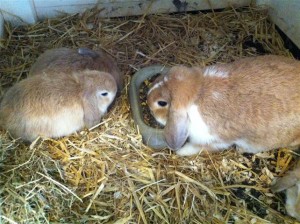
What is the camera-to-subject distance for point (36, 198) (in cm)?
239

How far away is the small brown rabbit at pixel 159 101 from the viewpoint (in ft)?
8.70

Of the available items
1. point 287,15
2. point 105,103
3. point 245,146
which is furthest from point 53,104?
point 287,15

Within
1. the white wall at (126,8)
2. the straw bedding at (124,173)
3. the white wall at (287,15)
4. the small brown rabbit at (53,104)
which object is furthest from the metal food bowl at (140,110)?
the white wall at (287,15)

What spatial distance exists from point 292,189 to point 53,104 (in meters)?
1.83

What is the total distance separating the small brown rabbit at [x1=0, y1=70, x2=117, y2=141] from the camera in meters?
2.61

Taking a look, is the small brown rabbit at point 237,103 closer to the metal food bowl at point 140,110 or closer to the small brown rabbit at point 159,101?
the small brown rabbit at point 159,101

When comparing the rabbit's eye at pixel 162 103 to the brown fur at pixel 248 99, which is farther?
the rabbit's eye at pixel 162 103

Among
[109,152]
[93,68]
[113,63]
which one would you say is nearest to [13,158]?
[109,152]

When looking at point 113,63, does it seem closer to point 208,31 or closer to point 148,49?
point 148,49

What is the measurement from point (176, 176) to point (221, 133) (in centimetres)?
47

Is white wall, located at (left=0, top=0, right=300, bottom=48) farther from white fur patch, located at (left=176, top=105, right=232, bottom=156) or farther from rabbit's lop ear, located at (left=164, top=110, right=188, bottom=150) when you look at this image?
rabbit's lop ear, located at (left=164, top=110, right=188, bottom=150)

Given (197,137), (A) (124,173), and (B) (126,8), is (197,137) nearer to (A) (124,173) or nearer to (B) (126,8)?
(A) (124,173)

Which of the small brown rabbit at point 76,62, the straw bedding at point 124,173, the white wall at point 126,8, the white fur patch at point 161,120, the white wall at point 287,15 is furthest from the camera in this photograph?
the white wall at point 126,8

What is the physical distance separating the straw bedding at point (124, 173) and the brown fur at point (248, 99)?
1.04ft
